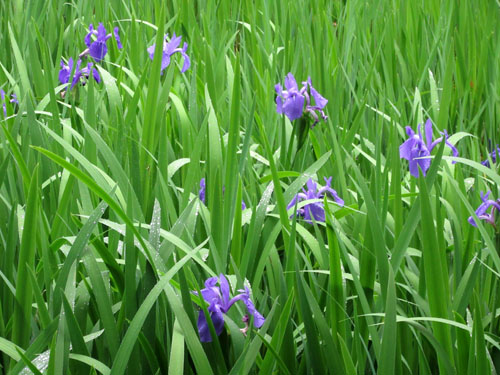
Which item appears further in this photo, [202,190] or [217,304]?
[202,190]

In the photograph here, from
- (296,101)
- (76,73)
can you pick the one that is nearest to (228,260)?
(296,101)

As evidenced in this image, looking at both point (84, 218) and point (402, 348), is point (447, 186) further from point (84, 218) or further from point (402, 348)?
point (84, 218)

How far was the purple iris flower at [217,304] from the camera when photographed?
816mm

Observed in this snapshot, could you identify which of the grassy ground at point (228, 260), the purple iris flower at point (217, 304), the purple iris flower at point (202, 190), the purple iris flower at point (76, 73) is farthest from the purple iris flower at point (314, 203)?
the purple iris flower at point (76, 73)

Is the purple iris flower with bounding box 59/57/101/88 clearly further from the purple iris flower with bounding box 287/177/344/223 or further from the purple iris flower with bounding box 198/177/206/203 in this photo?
the purple iris flower with bounding box 287/177/344/223

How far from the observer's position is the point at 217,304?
32.4 inches

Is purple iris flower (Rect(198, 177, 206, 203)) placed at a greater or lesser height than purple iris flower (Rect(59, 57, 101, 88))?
lesser

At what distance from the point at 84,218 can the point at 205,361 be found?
410mm

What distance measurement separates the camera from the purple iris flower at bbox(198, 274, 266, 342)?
2.68 ft

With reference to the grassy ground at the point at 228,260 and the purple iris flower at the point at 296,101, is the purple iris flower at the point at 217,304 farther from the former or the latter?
A: the purple iris flower at the point at 296,101

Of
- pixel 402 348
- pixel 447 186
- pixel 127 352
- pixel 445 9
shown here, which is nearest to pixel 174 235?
pixel 127 352

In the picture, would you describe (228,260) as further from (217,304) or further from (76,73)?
(76,73)

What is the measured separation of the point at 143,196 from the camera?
1.14 m

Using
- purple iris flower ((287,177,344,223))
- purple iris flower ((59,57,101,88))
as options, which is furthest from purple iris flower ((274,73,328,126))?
purple iris flower ((59,57,101,88))
